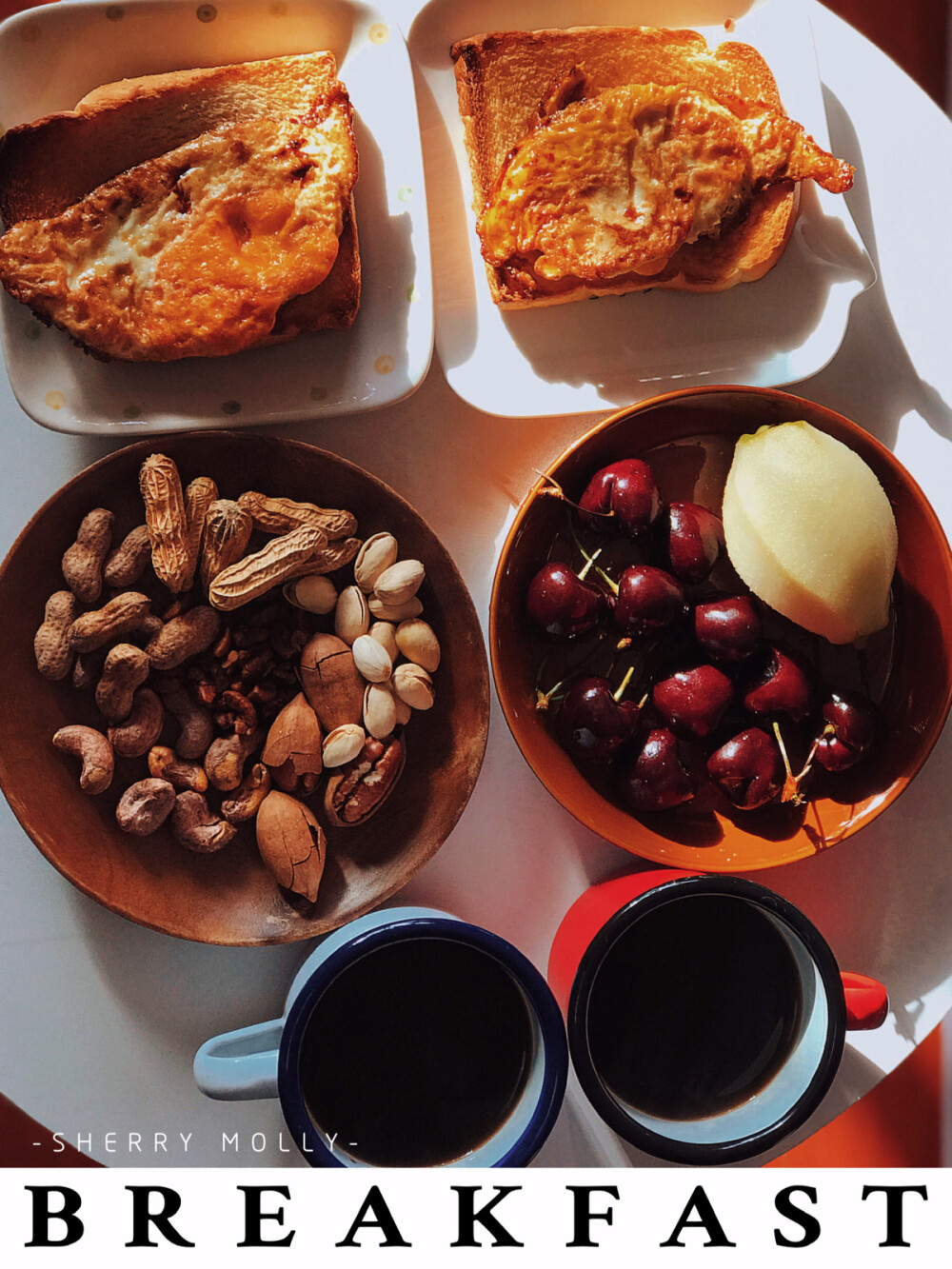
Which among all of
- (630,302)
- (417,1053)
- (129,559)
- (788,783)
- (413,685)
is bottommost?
(417,1053)

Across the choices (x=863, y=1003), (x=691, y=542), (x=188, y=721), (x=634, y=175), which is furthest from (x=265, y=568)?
(x=863, y=1003)

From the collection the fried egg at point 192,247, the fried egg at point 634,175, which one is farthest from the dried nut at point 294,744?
the fried egg at point 634,175

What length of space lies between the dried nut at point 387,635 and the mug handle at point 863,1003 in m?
0.46

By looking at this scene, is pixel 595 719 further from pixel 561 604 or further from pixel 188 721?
pixel 188 721

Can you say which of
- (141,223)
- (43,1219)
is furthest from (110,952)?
(141,223)

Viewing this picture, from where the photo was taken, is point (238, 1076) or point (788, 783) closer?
point (238, 1076)

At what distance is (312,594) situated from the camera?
849 millimetres

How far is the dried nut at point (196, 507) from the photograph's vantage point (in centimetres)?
83

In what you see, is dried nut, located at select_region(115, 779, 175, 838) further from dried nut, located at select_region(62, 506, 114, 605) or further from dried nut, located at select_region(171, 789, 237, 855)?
dried nut, located at select_region(62, 506, 114, 605)

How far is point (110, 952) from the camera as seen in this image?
89cm

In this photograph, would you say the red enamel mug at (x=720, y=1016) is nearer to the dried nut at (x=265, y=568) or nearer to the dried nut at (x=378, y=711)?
the dried nut at (x=378, y=711)

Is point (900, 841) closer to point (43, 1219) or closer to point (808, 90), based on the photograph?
point (808, 90)

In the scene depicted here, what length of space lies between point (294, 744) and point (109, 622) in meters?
0.19

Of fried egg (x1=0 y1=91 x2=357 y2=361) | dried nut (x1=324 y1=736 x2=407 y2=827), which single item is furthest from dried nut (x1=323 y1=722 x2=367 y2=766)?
fried egg (x1=0 y1=91 x2=357 y2=361)
